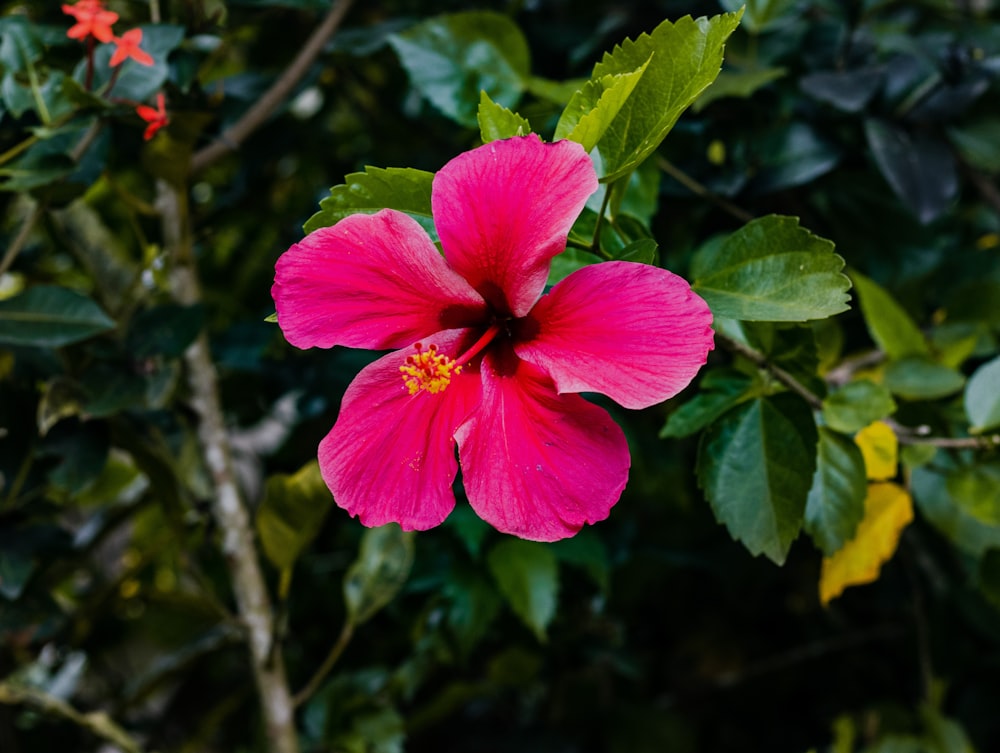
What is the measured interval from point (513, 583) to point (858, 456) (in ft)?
1.46

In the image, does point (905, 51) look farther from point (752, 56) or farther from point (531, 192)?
point (531, 192)

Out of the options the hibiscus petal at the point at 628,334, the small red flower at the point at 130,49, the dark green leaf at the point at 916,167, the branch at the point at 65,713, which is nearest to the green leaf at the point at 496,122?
the hibiscus petal at the point at 628,334

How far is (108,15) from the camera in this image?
771mm

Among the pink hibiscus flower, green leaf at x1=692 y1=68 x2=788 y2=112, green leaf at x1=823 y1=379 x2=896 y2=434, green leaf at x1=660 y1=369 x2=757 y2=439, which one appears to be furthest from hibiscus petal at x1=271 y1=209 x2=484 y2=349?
green leaf at x1=692 y1=68 x2=788 y2=112

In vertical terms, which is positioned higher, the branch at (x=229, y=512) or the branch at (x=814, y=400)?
the branch at (x=814, y=400)

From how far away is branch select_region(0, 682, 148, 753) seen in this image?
38.9 inches

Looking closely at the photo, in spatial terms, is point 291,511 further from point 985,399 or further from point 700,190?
point 985,399

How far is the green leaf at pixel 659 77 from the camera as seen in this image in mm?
562

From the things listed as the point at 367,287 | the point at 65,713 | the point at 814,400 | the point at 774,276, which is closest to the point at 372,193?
the point at 367,287

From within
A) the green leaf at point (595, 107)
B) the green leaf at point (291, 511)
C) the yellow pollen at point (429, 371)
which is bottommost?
the green leaf at point (291, 511)

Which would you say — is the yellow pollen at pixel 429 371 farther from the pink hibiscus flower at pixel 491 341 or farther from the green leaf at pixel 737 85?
the green leaf at pixel 737 85

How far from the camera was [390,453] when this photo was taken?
62cm

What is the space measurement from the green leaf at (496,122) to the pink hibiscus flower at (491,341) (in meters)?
0.05

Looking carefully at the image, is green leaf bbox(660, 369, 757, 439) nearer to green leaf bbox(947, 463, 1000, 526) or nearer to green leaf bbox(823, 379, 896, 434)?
green leaf bbox(823, 379, 896, 434)
